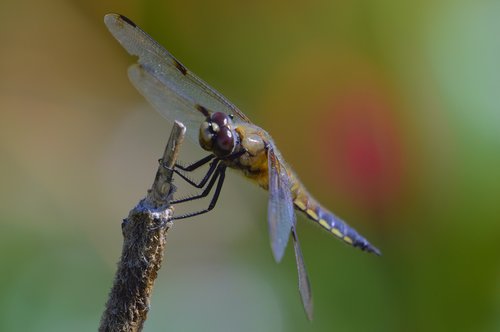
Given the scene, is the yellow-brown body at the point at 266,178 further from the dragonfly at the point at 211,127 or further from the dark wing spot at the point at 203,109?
the dark wing spot at the point at 203,109

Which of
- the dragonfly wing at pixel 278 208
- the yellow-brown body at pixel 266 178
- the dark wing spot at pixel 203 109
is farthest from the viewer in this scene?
the dark wing spot at pixel 203 109

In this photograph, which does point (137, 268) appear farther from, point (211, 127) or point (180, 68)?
point (180, 68)

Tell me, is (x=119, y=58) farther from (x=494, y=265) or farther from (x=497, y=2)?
(x=494, y=265)

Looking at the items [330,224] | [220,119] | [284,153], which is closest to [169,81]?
[220,119]

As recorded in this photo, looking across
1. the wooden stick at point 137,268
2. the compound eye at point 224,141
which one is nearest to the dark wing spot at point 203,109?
the compound eye at point 224,141

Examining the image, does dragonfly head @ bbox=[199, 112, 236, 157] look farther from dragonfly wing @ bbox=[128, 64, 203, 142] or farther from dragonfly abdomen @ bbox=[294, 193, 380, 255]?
dragonfly abdomen @ bbox=[294, 193, 380, 255]

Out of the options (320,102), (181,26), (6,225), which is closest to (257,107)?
(320,102)
